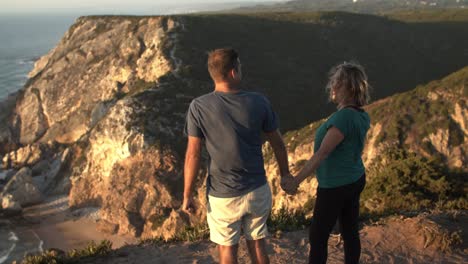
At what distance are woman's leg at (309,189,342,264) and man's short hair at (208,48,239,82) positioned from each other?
1754 mm

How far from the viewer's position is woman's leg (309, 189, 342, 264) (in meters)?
4.76

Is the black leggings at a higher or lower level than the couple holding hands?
lower

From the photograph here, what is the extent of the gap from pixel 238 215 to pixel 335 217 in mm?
1156

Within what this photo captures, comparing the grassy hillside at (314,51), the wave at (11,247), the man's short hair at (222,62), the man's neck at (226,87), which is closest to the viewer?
the man's short hair at (222,62)

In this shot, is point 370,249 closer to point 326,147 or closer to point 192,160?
point 326,147

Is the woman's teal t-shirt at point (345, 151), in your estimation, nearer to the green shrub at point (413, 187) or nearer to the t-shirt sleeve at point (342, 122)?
the t-shirt sleeve at point (342, 122)

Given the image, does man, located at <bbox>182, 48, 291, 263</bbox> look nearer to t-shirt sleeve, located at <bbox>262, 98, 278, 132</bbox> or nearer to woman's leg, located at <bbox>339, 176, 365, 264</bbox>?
t-shirt sleeve, located at <bbox>262, 98, 278, 132</bbox>

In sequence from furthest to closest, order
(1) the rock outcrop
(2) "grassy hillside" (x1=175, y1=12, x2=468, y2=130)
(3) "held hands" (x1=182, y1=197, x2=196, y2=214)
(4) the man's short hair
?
1. (2) "grassy hillside" (x1=175, y1=12, x2=468, y2=130)
2. (1) the rock outcrop
3. (3) "held hands" (x1=182, y1=197, x2=196, y2=214)
4. (4) the man's short hair

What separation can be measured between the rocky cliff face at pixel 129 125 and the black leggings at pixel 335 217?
1299 cm

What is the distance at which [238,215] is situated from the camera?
463cm

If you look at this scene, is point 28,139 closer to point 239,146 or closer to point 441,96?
point 441,96

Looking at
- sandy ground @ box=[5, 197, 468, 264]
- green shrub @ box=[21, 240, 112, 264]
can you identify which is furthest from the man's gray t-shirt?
green shrub @ box=[21, 240, 112, 264]

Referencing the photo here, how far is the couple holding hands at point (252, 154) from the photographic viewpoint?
444 cm

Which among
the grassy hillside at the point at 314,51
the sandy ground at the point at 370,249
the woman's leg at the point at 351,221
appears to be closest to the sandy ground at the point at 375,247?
the sandy ground at the point at 370,249
